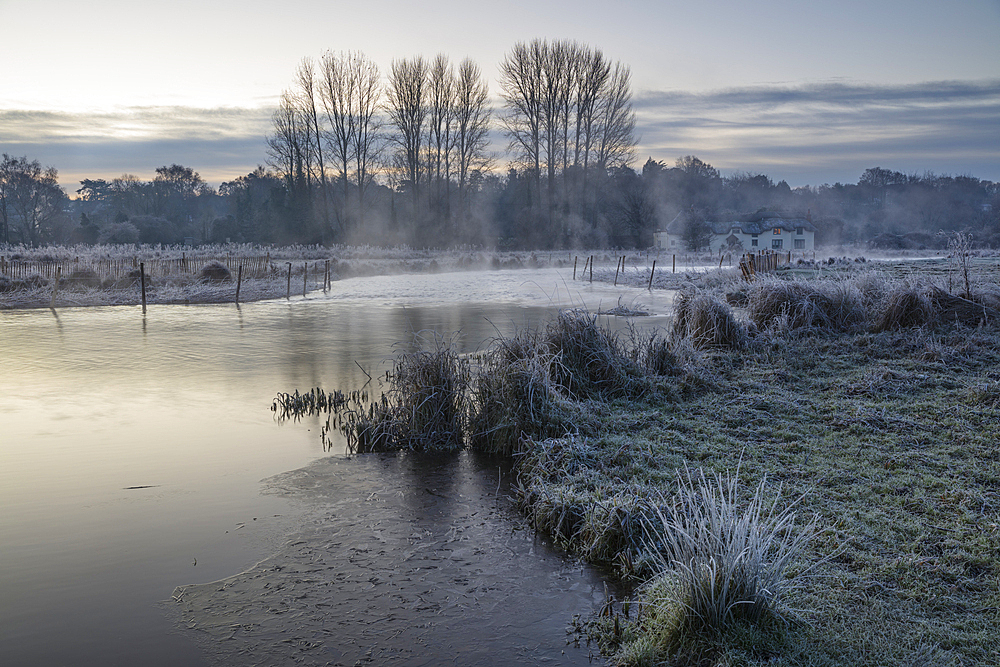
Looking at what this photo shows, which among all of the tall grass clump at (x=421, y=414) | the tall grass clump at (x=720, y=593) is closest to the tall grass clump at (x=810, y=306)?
the tall grass clump at (x=421, y=414)

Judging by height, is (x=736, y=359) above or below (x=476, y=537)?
above

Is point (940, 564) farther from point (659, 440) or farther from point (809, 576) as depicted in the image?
point (659, 440)

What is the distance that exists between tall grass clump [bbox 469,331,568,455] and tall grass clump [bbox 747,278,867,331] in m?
6.55

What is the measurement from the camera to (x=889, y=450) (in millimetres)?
6512

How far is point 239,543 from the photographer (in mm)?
5484

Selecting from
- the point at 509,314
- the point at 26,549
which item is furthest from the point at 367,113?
the point at 26,549

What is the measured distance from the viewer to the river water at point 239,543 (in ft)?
13.8

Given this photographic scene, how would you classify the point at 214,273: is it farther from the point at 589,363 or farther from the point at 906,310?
the point at 906,310

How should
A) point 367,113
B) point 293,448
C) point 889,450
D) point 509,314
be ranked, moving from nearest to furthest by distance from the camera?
point 889,450 < point 293,448 < point 509,314 < point 367,113

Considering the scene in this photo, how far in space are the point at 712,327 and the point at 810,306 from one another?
8.79ft

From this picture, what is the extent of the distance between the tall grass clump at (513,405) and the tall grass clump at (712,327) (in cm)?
424

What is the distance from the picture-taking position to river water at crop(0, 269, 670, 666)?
4199mm

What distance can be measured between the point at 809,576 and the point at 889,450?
9.93ft

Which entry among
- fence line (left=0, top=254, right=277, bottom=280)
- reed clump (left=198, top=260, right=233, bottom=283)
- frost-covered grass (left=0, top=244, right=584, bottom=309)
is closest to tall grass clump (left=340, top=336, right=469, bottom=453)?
frost-covered grass (left=0, top=244, right=584, bottom=309)
